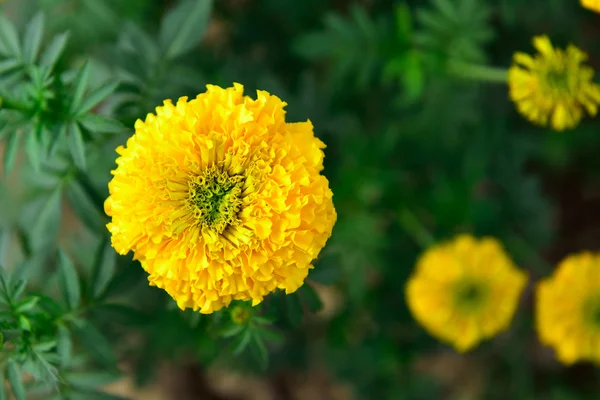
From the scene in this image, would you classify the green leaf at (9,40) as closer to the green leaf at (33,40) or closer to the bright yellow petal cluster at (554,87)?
the green leaf at (33,40)

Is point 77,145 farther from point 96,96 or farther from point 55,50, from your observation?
point 55,50

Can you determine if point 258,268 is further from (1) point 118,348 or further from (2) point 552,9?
(2) point 552,9

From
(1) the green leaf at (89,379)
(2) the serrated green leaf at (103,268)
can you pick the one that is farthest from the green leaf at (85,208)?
(1) the green leaf at (89,379)

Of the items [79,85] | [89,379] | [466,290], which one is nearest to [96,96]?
[79,85]

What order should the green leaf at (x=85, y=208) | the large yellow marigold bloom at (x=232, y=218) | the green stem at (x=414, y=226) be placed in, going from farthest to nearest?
the green stem at (x=414, y=226) < the green leaf at (x=85, y=208) < the large yellow marigold bloom at (x=232, y=218)

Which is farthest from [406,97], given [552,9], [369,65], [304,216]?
[304,216]

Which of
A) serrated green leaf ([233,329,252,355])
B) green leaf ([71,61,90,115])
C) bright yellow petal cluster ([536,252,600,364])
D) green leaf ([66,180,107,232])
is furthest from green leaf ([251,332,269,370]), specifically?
bright yellow petal cluster ([536,252,600,364])
